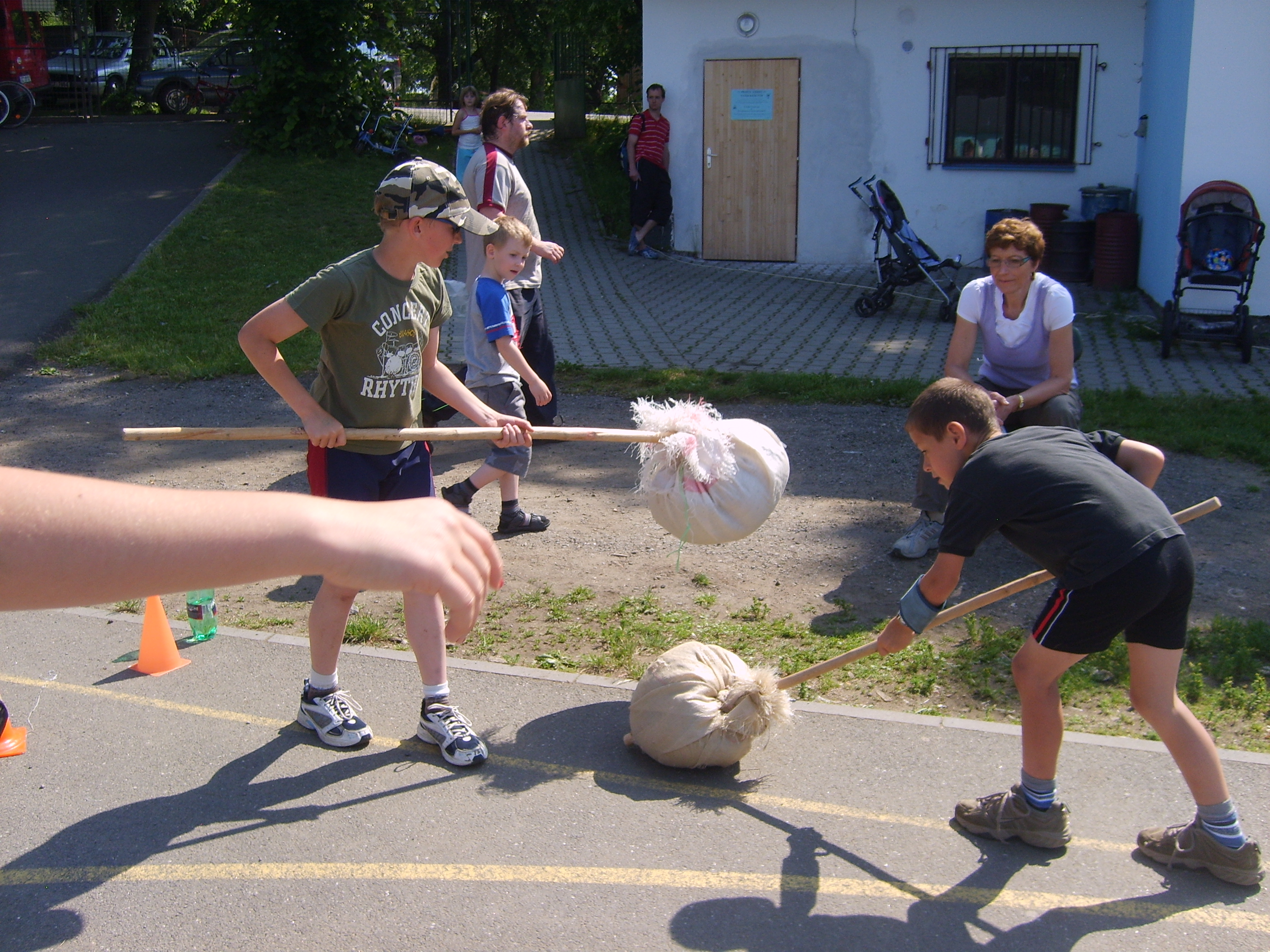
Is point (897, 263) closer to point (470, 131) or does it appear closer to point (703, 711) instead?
point (470, 131)

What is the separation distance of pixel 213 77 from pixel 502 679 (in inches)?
987

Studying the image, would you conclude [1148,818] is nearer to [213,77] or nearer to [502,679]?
[502,679]

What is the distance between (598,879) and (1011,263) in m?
3.70

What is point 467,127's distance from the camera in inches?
558

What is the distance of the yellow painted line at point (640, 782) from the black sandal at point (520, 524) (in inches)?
86.8

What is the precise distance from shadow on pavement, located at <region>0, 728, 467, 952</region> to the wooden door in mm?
12364

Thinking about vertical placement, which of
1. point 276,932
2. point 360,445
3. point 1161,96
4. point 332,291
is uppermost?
point 1161,96

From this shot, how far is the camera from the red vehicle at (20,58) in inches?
834

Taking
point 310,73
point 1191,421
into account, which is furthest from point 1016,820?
point 310,73

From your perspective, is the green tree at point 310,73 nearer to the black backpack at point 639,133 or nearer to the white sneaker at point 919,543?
the black backpack at point 639,133

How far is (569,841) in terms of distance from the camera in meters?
3.62

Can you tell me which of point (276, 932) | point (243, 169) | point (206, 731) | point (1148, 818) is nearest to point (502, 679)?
point (206, 731)

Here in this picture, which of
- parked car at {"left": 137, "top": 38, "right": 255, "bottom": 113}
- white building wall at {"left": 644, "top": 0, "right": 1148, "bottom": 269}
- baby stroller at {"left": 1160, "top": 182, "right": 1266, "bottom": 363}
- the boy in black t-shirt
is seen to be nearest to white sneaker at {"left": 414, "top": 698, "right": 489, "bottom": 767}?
the boy in black t-shirt

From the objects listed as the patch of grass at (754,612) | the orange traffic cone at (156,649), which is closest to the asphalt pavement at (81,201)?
the orange traffic cone at (156,649)
